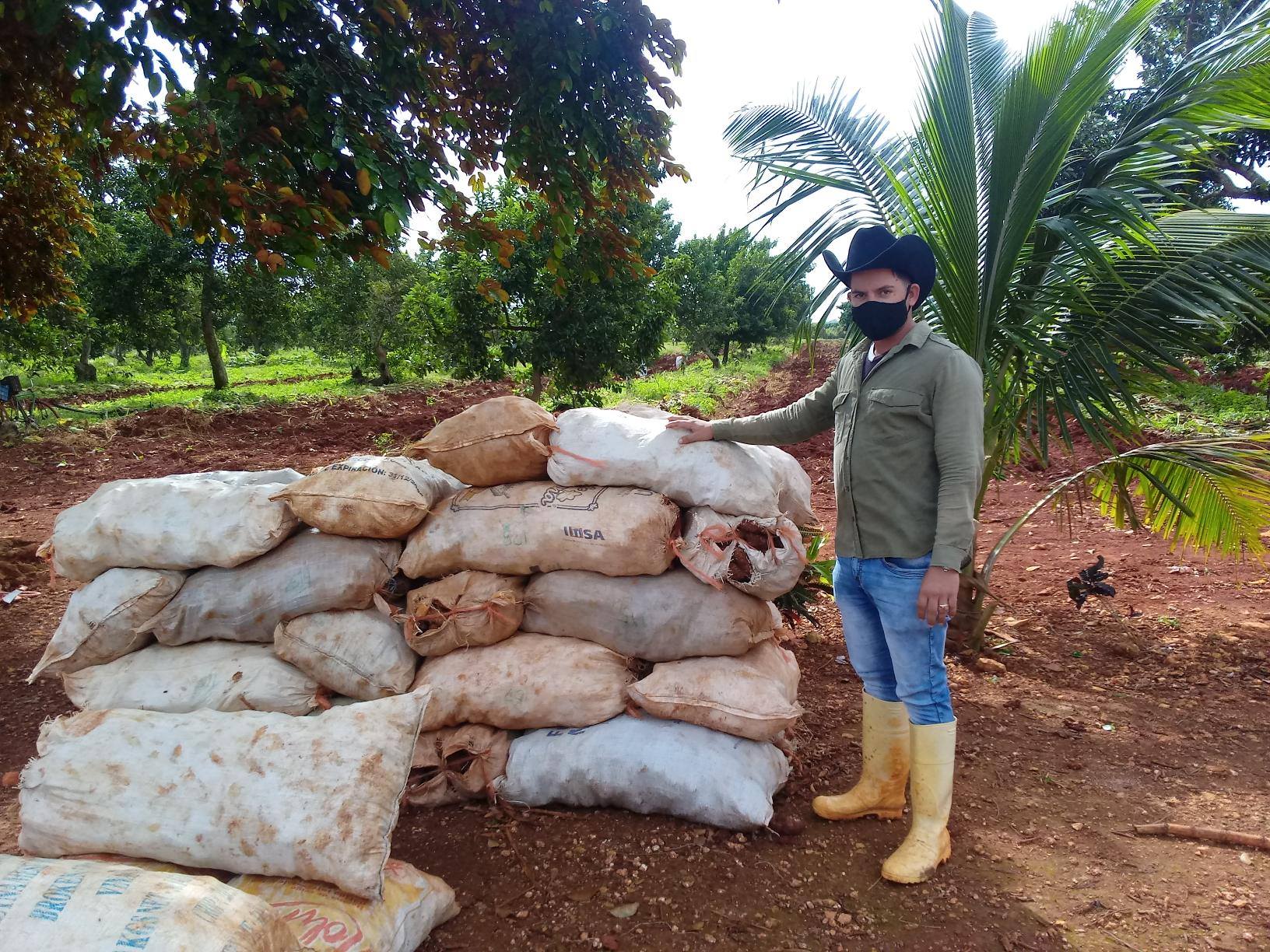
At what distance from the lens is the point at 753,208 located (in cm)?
436

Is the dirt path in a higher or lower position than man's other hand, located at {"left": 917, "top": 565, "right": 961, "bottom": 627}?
lower

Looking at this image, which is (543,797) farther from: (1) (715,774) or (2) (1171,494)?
(2) (1171,494)

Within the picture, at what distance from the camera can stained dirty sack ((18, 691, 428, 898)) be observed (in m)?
2.04

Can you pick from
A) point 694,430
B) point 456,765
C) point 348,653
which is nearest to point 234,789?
point 348,653

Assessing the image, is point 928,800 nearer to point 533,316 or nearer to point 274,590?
point 274,590

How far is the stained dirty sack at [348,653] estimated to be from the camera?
9.59ft

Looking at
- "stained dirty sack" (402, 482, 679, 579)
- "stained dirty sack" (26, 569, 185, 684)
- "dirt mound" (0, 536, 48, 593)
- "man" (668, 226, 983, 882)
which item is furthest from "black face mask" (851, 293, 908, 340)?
"dirt mound" (0, 536, 48, 593)

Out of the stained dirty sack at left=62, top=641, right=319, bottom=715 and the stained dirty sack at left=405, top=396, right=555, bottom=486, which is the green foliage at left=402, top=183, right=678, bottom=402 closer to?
the stained dirty sack at left=405, top=396, right=555, bottom=486

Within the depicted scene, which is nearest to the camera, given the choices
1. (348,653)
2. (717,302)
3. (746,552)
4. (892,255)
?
(892,255)

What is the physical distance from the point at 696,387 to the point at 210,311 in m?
12.8

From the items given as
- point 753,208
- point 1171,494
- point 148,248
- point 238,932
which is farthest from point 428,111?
point 148,248

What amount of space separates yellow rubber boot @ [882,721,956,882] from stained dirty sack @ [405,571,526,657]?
160cm

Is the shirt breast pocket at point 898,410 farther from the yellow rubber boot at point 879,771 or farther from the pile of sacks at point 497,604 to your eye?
the yellow rubber boot at point 879,771

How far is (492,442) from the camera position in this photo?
2988mm
